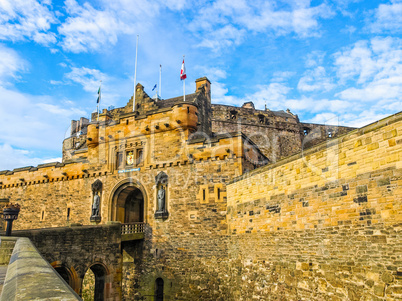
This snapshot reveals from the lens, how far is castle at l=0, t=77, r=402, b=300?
8.06m

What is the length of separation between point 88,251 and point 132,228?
3.12 metres

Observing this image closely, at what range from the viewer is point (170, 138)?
17.8 m

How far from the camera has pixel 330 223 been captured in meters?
9.25

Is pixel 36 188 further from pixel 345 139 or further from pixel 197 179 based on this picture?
pixel 345 139

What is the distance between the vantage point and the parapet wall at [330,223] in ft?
24.9

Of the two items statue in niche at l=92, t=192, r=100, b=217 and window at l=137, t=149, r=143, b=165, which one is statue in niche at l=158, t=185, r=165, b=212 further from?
statue in niche at l=92, t=192, r=100, b=217

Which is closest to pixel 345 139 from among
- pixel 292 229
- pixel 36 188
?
pixel 292 229

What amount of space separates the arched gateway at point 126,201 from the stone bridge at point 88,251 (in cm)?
226

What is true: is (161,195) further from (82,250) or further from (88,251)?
(82,250)

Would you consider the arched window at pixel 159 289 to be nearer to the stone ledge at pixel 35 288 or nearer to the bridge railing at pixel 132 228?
the bridge railing at pixel 132 228

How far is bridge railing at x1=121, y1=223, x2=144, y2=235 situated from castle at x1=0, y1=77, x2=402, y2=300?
21 centimetres

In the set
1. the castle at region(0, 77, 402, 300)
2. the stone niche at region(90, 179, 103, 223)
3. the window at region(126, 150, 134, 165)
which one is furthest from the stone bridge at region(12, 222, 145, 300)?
the window at region(126, 150, 134, 165)

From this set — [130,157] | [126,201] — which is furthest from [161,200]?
[126,201]

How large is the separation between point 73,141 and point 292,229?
107 ft
